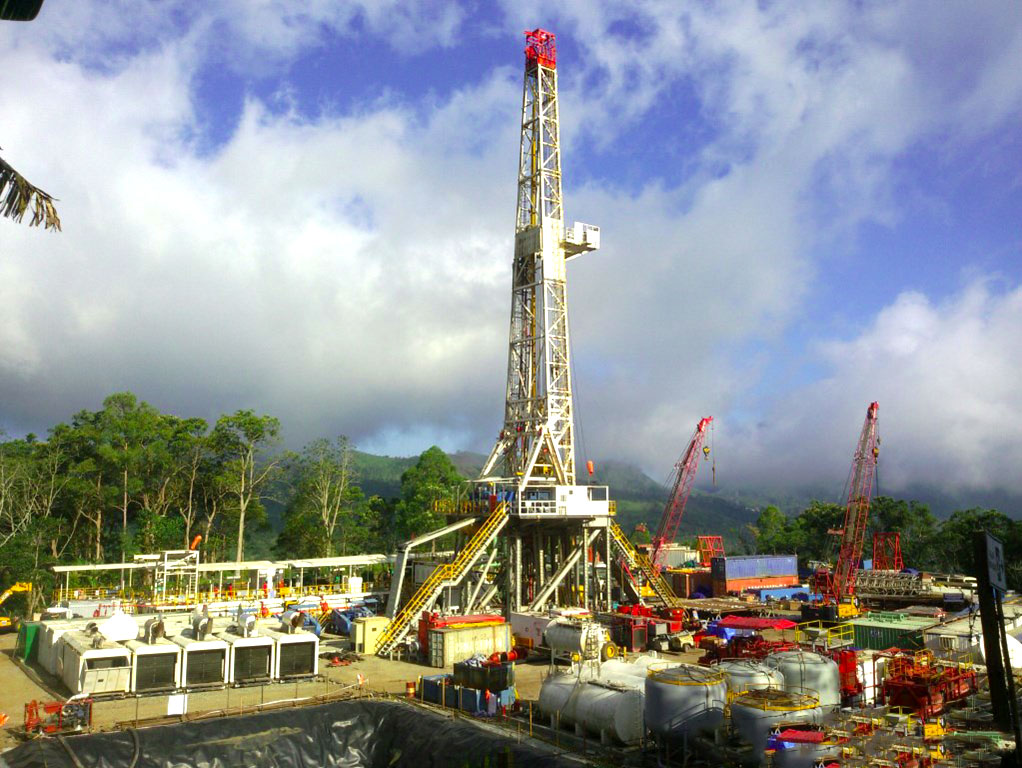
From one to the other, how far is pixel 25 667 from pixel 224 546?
108 feet

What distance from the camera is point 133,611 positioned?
32.4 metres

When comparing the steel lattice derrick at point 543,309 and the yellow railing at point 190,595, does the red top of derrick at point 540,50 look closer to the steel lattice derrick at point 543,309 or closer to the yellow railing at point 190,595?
the steel lattice derrick at point 543,309

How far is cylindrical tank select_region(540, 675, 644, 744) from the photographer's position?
16.9m

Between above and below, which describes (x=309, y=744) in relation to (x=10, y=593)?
below

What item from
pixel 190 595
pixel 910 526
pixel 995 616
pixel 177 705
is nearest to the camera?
pixel 995 616

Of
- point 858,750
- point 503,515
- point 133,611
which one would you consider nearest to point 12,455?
point 133,611

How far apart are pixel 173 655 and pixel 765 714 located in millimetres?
15383

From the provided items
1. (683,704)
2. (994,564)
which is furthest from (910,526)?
(994,564)

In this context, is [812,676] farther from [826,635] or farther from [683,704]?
[826,635]

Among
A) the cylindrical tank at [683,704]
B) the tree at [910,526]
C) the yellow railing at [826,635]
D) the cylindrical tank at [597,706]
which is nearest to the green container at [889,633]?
the yellow railing at [826,635]

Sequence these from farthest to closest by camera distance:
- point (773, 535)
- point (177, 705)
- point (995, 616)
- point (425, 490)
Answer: point (773, 535) < point (425, 490) < point (177, 705) < point (995, 616)

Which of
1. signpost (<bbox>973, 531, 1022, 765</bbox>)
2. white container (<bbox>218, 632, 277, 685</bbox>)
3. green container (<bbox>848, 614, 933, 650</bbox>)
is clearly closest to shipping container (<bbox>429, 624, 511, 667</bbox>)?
white container (<bbox>218, 632, 277, 685</bbox>)

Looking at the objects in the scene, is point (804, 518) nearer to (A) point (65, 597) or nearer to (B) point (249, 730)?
(A) point (65, 597)

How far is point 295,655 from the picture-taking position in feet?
76.0
